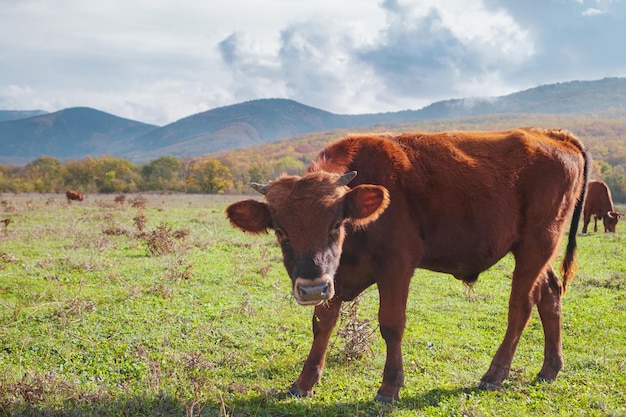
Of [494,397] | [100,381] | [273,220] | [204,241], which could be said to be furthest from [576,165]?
[204,241]

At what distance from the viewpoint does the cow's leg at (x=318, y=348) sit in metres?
6.26

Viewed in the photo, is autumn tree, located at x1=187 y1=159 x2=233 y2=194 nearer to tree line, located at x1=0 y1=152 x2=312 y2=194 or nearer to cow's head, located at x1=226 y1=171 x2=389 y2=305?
tree line, located at x1=0 y1=152 x2=312 y2=194

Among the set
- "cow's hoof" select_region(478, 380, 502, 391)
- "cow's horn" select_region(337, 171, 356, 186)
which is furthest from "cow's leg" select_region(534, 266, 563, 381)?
"cow's horn" select_region(337, 171, 356, 186)

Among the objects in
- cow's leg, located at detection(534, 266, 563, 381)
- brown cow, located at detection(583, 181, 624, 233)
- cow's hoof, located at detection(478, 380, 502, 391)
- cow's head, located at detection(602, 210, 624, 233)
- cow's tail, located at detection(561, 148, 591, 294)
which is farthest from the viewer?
brown cow, located at detection(583, 181, 624, 233)

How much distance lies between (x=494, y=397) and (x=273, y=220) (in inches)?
133

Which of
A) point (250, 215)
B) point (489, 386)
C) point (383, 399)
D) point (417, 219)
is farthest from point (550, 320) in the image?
point (250, 215)

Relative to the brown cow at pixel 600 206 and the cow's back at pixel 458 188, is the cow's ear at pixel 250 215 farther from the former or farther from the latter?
the brown cow at pixel 600 206

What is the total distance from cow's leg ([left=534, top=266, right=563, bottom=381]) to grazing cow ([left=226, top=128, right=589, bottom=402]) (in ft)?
0.05

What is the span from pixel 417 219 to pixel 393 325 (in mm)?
1285

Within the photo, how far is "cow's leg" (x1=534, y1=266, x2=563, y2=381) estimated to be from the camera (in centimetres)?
704

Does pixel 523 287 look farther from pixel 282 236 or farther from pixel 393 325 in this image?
pixel 282 236

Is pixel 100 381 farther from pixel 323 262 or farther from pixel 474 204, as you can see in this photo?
pixel 474 204

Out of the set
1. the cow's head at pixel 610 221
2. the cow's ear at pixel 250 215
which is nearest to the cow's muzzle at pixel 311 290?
the cow's ear at pixel 250 215

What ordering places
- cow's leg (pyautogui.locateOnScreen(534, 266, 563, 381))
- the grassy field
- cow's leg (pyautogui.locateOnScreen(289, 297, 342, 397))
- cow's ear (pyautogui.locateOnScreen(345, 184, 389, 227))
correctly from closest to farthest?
cow's ear (pyautogui.locateOnScreen(345, 184, 389, 227)) < the grassy field < cow's leg (pyautogui.locateOnScreen(289, 297, 342, 397)) < cow's leg (pyautogui.locateOnScreen(534, 266, 563, 381))
